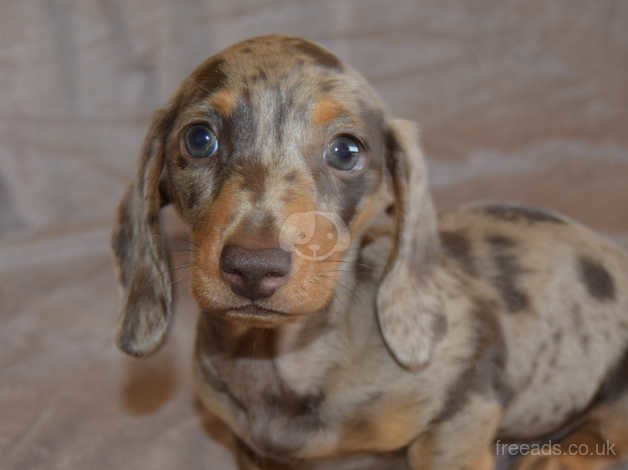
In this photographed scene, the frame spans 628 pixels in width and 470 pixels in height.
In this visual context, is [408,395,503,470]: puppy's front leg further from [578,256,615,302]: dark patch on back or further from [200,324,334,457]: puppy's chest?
[578,256,615,302]: dark patch on back

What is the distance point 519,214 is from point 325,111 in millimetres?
1207

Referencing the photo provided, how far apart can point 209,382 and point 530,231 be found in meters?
1.31

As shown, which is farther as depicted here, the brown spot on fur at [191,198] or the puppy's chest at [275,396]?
the puppy's chest at [275,396]

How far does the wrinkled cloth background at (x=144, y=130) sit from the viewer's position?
3627mm

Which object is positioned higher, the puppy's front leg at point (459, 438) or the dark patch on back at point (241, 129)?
the dark patch on back at point (241, 129)

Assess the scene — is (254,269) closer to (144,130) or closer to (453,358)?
(453,358)

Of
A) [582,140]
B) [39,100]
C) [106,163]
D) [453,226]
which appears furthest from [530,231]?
[39,100]

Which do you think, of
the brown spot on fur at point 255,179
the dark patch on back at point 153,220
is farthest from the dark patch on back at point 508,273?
the dark patch on back at point 153,220

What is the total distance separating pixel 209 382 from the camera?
9.87 ft

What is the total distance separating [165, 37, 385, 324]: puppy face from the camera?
2311 millimetres

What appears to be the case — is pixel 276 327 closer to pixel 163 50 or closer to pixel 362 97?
pixel 362 97

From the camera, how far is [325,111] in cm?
259
